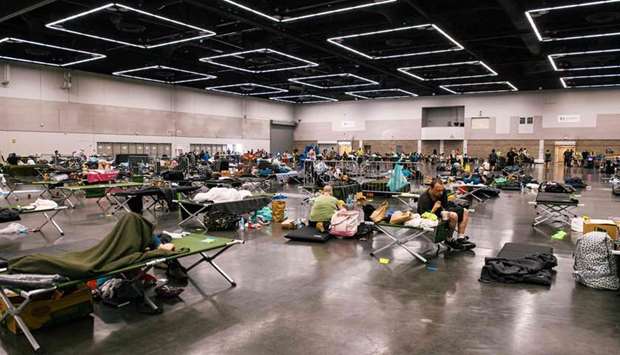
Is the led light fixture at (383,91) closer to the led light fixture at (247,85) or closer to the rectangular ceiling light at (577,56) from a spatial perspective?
the led light fixture at (247,85)

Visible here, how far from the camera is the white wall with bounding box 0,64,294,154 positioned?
21.1m

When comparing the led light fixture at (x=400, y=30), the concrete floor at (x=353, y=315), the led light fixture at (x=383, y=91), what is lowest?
the concrete floor at (x=353, y=315)

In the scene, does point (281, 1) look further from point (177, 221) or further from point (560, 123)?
point (560, 123)

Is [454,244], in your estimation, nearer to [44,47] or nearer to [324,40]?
[324,40]

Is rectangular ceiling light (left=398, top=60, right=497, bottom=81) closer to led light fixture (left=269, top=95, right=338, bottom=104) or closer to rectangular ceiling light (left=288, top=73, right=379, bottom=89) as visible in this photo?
rectangular ceiling light (left=288, top=73, right=379, bottom=89)

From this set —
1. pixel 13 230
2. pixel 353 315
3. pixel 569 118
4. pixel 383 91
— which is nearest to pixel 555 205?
pixel 353 315

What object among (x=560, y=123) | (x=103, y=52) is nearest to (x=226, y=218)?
(x=103, y=52)

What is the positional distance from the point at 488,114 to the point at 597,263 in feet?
96.0

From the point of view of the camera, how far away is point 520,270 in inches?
207

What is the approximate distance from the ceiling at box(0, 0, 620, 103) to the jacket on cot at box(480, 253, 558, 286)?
308 inches

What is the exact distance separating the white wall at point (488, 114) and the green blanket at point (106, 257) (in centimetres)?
3155

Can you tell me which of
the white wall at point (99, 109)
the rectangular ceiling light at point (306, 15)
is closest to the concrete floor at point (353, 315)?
the rectangular ceiling light at point (306, 15)

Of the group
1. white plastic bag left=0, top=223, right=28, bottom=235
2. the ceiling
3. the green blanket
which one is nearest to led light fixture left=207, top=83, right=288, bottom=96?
the ceiling

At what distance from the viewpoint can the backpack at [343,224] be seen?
7.49 m
